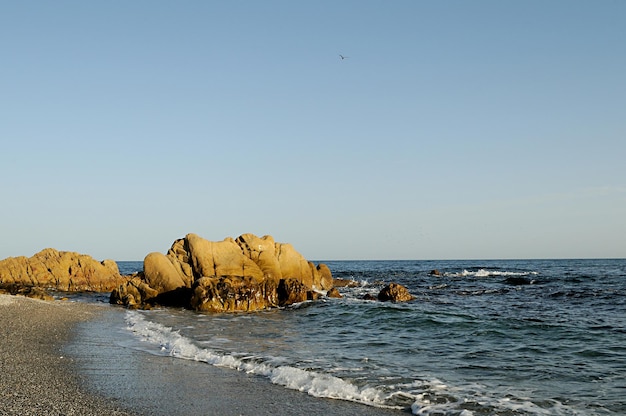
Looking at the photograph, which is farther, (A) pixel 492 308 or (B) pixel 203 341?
(A) pixel 492 308

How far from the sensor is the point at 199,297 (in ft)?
95.7

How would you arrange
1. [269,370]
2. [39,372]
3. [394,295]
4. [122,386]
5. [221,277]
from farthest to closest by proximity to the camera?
[394,295]
[221,277]
[269,370]
[39,372]
[122,386]

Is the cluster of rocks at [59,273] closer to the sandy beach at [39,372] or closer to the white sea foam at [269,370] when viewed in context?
the sandy beach at [39,372]

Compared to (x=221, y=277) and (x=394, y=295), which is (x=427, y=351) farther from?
(x=221, y=277)

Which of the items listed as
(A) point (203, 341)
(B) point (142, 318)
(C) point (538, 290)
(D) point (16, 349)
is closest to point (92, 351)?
(D) point (16, 349)

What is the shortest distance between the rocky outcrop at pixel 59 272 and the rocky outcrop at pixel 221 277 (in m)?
13.3

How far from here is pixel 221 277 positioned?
31.1 metres

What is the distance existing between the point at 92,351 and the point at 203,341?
12.3 feet

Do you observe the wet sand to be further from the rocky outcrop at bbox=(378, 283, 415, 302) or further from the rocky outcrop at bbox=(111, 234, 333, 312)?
the rocky outcrop at bbox=(378, 283, 415, 302)

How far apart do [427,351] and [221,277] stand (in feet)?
57.6

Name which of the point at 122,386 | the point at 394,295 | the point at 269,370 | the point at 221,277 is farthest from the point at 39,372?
the point at 394,295

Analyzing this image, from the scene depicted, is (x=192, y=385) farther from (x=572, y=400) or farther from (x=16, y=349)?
(x=572, y=400)

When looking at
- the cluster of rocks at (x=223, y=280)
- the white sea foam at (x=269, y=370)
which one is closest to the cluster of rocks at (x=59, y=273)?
the cluster of rocks at (x=223, y=280)

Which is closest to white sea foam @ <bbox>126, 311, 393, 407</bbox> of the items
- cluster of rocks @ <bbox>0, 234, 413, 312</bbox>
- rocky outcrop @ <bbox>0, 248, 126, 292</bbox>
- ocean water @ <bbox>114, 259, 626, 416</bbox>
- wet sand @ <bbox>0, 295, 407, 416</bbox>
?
ocean water @ <bbox>114, 259, 626, 416</bbox>
